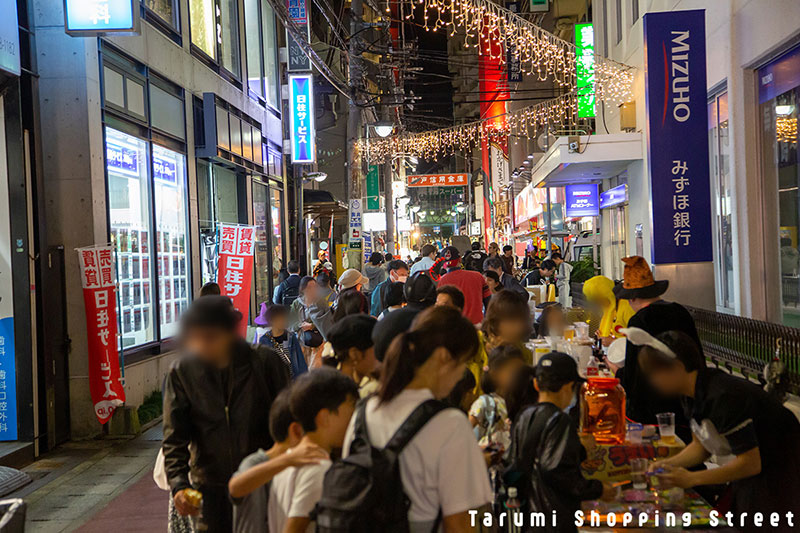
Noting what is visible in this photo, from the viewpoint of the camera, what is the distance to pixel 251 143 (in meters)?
19.1

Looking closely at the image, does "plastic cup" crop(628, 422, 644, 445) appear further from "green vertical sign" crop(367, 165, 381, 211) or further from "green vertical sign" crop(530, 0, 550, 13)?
"green vertical sign" crop(367, 165, 381, 211)

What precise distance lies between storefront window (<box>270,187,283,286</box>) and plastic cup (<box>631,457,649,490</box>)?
1745 centimetres

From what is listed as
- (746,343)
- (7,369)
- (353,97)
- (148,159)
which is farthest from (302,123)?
(746,343)

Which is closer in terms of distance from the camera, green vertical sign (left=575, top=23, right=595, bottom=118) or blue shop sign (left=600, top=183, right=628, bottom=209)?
green vertical sign (left=575, top=23, right=595, bottom=118)

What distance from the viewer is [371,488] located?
111 inches

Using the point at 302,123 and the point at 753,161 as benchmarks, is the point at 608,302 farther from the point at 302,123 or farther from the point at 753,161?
the point at 302,123

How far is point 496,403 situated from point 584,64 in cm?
1748

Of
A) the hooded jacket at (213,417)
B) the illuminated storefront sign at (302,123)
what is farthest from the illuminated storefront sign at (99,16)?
the illuminated storefront sign at (302,123)

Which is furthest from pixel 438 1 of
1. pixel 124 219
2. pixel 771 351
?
pixel 771 351

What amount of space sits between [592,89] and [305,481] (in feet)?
64.6

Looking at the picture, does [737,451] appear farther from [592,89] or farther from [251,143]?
[592,89]

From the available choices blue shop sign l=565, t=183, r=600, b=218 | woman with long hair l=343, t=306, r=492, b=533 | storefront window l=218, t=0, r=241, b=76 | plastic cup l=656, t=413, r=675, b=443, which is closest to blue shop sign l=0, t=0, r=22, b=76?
woman with long hair l=343, t=306, r=492, b=533

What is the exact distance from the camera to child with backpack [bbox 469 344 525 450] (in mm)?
4516

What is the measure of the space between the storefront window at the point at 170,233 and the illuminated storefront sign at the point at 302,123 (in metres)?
8.69
